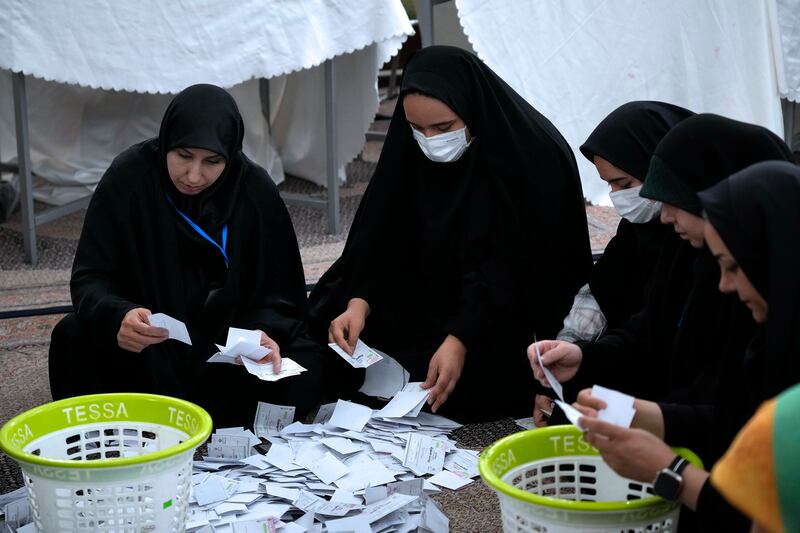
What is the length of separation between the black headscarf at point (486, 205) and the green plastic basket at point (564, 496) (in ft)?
2.38

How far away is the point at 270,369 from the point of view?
91.9 inches

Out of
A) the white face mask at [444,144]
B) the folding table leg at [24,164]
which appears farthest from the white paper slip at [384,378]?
the folding table leg at [24,164]

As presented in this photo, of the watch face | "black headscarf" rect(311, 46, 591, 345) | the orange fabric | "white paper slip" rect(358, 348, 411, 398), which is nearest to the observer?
the orange fabric

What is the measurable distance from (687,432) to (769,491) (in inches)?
25.4

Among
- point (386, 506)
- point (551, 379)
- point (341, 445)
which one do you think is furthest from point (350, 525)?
point (551, 379)

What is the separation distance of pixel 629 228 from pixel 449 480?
67 cm

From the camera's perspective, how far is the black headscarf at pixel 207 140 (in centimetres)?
238

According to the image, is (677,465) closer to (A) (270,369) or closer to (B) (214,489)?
(B) (214,489)

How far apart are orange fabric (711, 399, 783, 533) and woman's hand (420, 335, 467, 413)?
4.52 ft

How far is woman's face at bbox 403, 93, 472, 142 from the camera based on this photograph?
244 centimetres

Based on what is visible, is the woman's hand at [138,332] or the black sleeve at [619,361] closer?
the black sleeve at [619,361]

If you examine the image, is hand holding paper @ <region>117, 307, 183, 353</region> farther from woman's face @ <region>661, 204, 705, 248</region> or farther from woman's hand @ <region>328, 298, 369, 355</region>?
woman's face @ <region>661, 204, 705, 248</region>

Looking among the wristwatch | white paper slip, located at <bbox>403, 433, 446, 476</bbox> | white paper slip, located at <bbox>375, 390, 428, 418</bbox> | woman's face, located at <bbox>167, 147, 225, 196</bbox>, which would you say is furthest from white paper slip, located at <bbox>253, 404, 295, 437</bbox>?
the wristwatch

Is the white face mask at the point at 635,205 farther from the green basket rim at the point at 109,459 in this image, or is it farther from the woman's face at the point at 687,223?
the green basket rim at the point at 109,459
